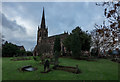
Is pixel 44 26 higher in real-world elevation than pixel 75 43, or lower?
higher

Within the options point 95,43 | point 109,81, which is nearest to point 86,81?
point 109,81

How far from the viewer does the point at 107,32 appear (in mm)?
3334

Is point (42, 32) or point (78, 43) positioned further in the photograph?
point (42, 32)

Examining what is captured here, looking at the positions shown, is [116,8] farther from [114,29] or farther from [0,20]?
[0,20]

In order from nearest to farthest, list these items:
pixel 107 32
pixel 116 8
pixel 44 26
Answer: pixel 116 8, pixel 107 32, pixel 44 26

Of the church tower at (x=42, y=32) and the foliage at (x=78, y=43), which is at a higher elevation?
the church tower at (x=42, y=32)

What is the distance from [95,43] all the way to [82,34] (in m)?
8.91

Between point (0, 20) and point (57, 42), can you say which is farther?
point (57, 42)

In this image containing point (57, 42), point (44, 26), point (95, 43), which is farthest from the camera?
point (44, 26)

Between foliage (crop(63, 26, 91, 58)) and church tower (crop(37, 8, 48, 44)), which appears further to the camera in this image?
church tower (crop(37, 8, 48, 44))

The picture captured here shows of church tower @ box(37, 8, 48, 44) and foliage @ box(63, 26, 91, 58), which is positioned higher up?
church tower @ box(37, 8, 48, 44)

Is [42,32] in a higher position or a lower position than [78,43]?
higher

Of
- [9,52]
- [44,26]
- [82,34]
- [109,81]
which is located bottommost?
[109,81]

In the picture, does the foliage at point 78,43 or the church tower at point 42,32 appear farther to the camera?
the church tower at point 42,32
